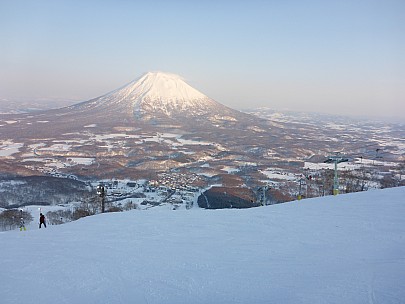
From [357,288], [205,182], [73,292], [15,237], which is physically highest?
[357,288]

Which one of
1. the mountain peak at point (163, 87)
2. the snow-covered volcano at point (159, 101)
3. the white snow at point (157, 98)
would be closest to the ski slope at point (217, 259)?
the snow-covered volcano at point (159, 101)

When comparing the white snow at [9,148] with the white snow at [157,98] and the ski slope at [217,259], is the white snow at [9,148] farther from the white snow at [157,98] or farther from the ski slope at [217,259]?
the ski slope at [217,259]

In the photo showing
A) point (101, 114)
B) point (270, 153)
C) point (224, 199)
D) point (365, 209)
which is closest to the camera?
point (365, 209)

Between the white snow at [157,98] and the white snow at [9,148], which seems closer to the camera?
the white snow at [9,148]

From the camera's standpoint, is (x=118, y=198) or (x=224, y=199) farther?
(x=118, y=198)

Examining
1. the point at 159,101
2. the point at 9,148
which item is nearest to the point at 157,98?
→ the point at 159,101

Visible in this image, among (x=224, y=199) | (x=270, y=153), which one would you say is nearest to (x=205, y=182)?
(x=224, y=199)

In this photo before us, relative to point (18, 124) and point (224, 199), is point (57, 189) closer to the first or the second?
point (224, 199)
